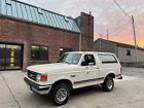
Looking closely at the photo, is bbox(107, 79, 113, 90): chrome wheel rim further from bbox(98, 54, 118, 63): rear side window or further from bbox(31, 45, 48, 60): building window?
bbox(31, 45, 48, 60): building window

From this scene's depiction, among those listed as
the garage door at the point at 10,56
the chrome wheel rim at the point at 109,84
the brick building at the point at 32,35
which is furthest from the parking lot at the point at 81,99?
the brick building at the point at 32,35

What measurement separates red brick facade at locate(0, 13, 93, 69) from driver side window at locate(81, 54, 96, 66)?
33.8 feet

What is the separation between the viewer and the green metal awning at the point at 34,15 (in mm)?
16328

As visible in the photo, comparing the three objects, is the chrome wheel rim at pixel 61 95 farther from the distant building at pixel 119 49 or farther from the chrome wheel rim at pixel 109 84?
the distant building at pixel 119 49

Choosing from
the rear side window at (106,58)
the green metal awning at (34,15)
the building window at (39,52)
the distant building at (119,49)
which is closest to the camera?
the rear side window at (106,58)

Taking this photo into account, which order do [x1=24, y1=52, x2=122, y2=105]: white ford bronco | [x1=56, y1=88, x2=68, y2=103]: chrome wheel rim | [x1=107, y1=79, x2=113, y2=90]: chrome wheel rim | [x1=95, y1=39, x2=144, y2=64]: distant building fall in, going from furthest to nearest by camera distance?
[x1=95, y1=39, x2=144, y2=64]: distant building, [x1=107, y1=79, x2=113, y2=90]: chrome wheel rim, [x1=56, y1=88, x2=68, y2=103]: chrome wheel rim, [x1=24, y1=52, x2=122, y2=105]: white ford bronco

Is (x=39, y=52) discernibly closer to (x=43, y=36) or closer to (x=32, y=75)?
(x=43, y=36)

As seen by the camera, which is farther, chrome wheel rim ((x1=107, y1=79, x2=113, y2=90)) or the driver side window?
chrome wheel rim ((x1=107, y1=79, x2=113, y2=90))

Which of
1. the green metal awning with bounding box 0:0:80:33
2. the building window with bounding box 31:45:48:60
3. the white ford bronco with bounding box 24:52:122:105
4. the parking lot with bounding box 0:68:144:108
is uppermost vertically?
the green metal awning with bounding box 0:0:80:33

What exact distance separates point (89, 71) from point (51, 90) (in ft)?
6.90

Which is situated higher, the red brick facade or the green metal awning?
the green metal awning

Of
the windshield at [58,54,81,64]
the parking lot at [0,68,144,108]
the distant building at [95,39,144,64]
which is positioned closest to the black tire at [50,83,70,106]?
the parking lot at [0,68,144,108]

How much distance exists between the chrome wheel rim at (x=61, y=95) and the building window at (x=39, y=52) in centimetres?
1183

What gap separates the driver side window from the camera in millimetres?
7346
